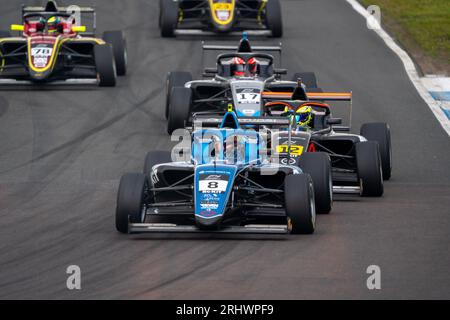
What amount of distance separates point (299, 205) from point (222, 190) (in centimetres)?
103

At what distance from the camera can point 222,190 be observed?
17.4 m

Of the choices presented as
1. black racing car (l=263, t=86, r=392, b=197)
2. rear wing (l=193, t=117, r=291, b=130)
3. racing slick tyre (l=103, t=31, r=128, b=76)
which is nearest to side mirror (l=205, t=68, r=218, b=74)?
black racing car (l=263, t=86, r=392, b=197)

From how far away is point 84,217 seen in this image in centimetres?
1889

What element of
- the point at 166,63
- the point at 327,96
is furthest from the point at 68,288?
the point at 166,63

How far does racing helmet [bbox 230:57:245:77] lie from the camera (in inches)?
1075

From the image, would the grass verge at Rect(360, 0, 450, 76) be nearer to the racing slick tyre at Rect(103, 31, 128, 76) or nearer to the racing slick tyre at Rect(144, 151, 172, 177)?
the racing slick tyre at Rect(103, 31, 128, 76)

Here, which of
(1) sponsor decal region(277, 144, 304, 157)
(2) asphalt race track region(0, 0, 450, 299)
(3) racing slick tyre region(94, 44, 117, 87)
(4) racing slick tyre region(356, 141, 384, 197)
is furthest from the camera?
(3) racing slick tyre region(94, 44, 117, 87)

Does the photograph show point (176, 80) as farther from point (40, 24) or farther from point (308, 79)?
point (40, 24)

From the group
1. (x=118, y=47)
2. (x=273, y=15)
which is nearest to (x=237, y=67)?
(x=118, y=47)

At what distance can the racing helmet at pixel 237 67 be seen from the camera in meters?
27.3

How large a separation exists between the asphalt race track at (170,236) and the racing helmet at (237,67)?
181cm

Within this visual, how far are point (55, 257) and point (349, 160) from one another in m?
6.36

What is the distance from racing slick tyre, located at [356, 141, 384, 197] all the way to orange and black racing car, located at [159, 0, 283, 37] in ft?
44.8
